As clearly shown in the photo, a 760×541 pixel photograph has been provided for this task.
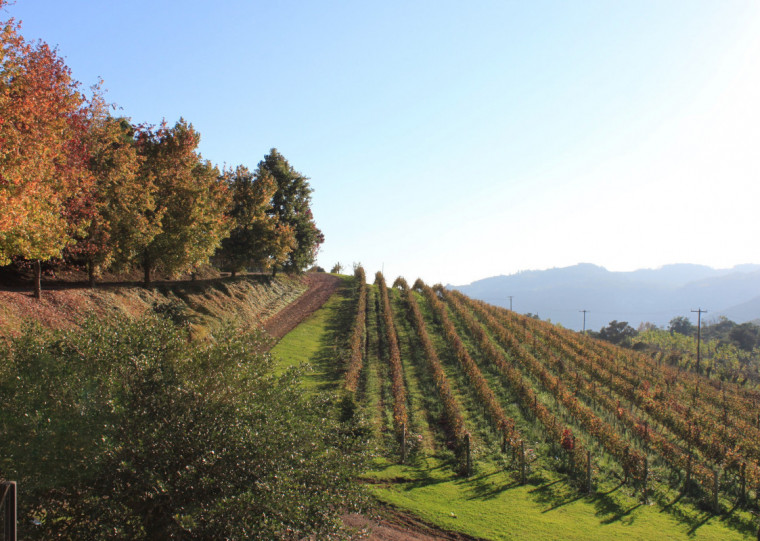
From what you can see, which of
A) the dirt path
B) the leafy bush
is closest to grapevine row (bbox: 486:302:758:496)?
the leafy bush

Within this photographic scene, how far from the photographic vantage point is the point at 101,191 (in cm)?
2517

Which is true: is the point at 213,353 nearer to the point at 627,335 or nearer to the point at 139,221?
the point at 139,221

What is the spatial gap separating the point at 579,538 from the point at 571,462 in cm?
742

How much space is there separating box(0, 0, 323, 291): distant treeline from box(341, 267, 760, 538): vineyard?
13575 mm

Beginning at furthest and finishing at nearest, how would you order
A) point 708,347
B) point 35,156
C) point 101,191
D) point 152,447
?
point 708,347, point 101,191, point 35,156, point 152,447

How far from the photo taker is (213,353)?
1243 cm

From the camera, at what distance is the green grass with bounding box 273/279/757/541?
54.6ft

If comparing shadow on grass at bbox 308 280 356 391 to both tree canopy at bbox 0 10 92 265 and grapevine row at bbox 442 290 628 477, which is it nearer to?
grapevine row at bbox 442 290 628 477

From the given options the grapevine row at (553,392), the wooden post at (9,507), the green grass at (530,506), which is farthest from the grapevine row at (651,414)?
the wooden post at (9,507)

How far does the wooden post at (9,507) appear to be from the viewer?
6066mm

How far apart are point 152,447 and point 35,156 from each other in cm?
1353

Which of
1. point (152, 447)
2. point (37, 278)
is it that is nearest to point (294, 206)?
point (37, 278)

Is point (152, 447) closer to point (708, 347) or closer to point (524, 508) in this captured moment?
point (524, 508)

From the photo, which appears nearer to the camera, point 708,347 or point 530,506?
point 530,506
